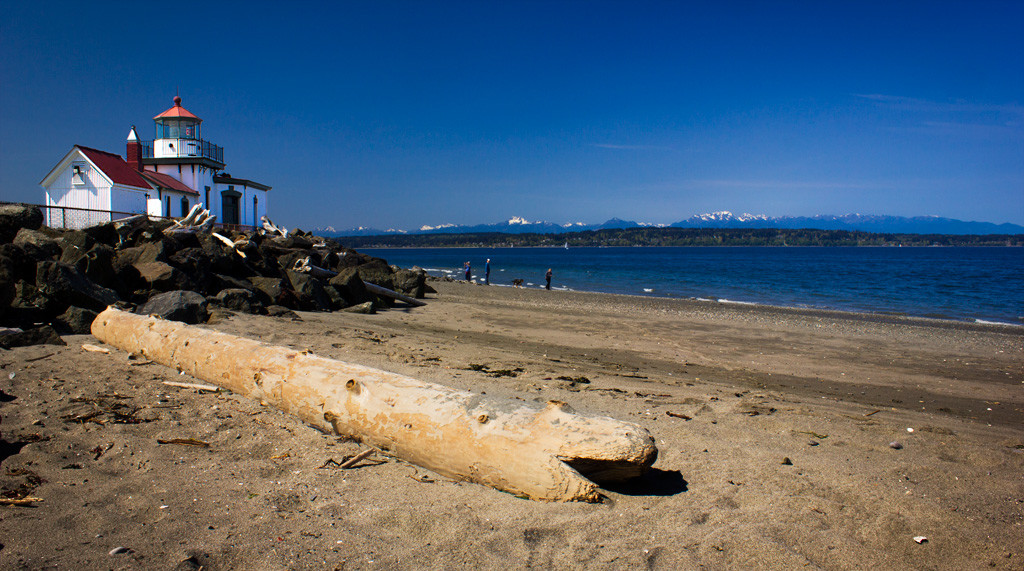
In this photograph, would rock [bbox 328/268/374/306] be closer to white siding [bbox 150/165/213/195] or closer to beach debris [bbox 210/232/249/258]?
beach debris [bbox 210/232/249/258]

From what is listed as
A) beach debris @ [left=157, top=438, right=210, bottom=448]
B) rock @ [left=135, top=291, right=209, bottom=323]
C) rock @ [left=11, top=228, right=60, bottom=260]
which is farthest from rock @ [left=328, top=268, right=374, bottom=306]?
beach debris @ [left=157, top=438, right=210, bottom=448]

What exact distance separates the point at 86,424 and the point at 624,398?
18.3 feet

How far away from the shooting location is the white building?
25906mm

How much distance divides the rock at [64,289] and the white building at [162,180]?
614 inches

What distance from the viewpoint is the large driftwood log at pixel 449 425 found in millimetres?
3656

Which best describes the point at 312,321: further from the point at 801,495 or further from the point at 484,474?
the point at 801,495

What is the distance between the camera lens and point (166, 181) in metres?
30.7

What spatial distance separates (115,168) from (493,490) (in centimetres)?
3186

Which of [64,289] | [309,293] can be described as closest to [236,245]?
[309,293]

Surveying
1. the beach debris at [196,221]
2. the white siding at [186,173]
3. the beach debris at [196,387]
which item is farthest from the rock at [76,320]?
the white siding at [186,173]

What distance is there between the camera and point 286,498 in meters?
3.64

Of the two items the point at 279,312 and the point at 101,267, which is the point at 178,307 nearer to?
the point at 101,267

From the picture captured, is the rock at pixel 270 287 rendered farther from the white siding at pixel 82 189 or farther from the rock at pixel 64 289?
the white siding at pixel 82 189

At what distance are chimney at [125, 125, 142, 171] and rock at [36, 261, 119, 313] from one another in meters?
27.7
